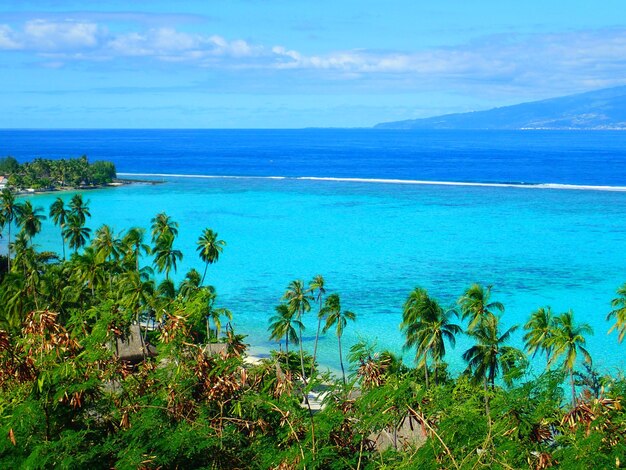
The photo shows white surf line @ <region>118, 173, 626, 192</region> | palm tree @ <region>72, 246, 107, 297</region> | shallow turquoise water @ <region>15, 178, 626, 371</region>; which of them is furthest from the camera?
white surf line @ <region>118, 173, 626, 192</region>

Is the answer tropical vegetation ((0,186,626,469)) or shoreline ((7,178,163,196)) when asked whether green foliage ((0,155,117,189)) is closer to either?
shoreline ((7,178,163,196))

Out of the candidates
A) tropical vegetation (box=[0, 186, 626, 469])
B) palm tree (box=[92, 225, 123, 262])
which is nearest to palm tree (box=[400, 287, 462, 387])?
tropical vegetation (box=[0, 186, 626, 469])

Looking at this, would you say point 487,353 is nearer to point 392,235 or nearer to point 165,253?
point 165,253

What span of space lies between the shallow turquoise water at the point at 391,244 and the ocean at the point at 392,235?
15cm

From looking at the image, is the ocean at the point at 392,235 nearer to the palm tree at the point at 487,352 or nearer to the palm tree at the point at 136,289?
the palm tree at the point at 487,352

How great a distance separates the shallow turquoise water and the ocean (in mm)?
153

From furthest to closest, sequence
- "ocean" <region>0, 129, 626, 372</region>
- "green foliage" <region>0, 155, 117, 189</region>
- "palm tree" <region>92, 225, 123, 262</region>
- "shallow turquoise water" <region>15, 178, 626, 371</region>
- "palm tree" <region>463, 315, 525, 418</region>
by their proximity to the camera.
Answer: "green foliage" <region>0, 155, 117, 189</region> → "ocean" <region>0, 129, 626, 372</region> → "shallow turquoise water" <region>15, 178, 626, 371</region> → "palm tree" <region>92, 225, 123, 262</region> → "palm tree" <region>463, 315, 525, 418</region>

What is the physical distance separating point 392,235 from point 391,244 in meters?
4.74

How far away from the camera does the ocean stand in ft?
166

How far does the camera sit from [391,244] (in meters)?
72.4

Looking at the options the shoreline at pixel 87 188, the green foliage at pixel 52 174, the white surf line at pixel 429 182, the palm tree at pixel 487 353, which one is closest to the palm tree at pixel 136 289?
the palm tree at pixel 487 353

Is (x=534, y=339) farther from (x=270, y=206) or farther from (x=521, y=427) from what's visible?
(x=270, y=206)

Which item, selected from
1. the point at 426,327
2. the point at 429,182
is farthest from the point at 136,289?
the point at 429,182

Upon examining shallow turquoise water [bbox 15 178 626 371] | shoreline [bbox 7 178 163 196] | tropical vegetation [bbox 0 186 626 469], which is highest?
tropical vegetation [bbox 0 186 626 469]
